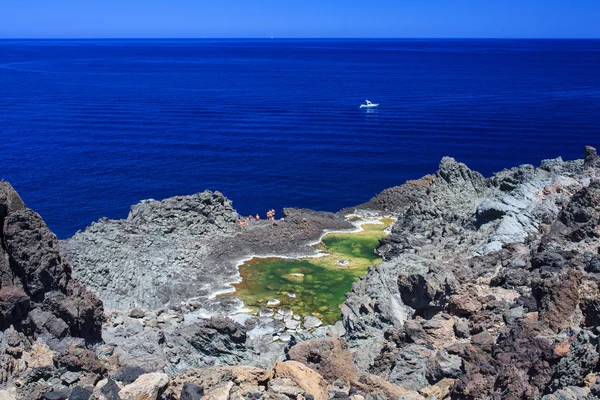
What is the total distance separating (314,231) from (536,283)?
100 ft

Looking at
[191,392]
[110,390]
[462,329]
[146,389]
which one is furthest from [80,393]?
[462,329]

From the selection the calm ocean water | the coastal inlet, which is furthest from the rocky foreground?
the calm ocean water

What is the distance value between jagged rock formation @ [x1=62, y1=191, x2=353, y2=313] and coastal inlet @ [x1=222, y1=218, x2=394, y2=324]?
4.25 ft

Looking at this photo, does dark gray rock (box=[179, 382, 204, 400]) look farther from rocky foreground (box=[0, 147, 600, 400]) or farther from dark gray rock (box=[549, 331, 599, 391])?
dark gray rock (box=[549, 331, 599, 391])

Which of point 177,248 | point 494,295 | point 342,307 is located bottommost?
A: point 177,248

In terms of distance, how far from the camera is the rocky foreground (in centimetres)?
1848

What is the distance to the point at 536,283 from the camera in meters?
25.1

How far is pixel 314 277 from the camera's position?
1795 inches

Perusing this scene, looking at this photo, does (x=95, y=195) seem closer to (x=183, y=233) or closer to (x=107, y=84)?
(x=183, y=233)

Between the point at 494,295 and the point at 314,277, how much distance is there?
19.8m

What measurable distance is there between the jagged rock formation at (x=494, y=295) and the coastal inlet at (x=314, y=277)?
9.70 feet

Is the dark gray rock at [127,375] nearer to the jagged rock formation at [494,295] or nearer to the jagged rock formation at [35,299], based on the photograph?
the jagged rock formation at [35,299]

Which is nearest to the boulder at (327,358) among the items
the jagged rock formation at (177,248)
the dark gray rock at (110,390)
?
the dark gray rock at (110,390)

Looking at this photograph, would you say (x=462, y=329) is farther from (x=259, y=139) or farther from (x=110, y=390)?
(x=259, y=139)
